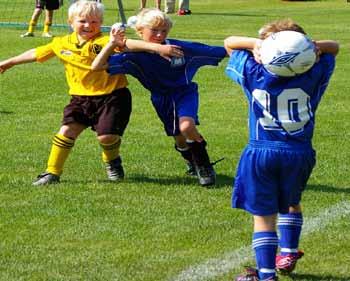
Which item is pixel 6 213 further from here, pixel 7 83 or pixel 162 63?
pixel 7 83

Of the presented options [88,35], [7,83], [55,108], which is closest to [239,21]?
[7,83]

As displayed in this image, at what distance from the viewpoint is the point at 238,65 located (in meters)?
5.65

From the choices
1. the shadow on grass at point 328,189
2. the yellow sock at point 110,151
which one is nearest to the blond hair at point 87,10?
the yellow sock at point 110,151

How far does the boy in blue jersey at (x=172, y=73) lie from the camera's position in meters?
8.07

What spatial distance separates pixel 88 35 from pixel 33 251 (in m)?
2.61

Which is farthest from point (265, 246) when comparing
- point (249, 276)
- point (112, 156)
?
point (112, 156)

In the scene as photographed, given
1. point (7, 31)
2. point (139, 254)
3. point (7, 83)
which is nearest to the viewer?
point (139, 254)

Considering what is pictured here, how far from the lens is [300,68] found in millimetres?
5395

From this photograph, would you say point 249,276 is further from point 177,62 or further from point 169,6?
point 169,6

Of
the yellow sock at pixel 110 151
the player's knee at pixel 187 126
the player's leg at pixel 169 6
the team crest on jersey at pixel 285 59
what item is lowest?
the player's leg at pixel 169 6

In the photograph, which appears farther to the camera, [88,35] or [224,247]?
[88,35]

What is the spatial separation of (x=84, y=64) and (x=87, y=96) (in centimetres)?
27

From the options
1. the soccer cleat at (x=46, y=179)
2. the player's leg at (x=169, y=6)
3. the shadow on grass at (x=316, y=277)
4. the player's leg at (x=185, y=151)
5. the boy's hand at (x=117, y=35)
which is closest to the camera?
the shadow on grass at (x=316, y=277)

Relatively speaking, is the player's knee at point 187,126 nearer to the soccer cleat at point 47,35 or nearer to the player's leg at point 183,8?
the soccer cleat at point 47,35
